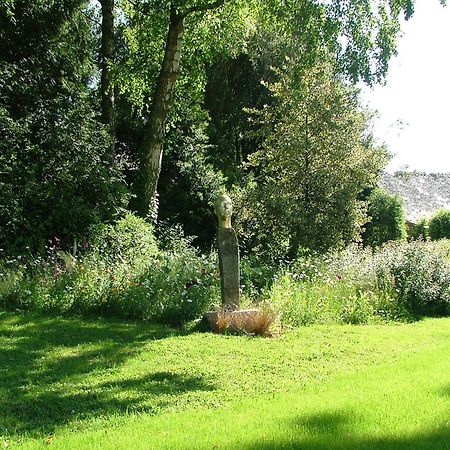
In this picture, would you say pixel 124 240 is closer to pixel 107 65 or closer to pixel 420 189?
pixel 107 65

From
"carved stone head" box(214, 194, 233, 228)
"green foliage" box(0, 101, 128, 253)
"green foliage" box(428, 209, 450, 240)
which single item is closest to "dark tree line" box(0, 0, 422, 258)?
"green foliage" box(0, 101, 128, 253)

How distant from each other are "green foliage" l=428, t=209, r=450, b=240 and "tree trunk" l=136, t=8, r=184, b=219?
16.5 m

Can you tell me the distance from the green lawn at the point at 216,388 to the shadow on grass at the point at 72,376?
14 millimetres

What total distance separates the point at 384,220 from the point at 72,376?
70.4ft

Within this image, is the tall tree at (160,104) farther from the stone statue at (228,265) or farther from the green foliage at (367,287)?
the stone statue at (228,265)

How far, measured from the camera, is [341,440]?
3.90 m

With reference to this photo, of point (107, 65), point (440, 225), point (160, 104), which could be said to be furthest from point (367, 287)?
point (440, 225)

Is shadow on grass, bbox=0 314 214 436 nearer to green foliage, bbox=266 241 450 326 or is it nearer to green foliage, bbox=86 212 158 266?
green foliage, bbox=266 241 450 326

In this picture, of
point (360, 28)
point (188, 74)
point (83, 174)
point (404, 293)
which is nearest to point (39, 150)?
point (83, 174)

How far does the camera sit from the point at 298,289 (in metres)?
10.3

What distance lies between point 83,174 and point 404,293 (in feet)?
26.8

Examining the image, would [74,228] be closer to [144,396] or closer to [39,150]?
[39,150]

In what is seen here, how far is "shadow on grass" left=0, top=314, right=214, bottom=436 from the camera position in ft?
15.9

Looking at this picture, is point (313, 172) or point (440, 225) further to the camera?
point (440, 225)
